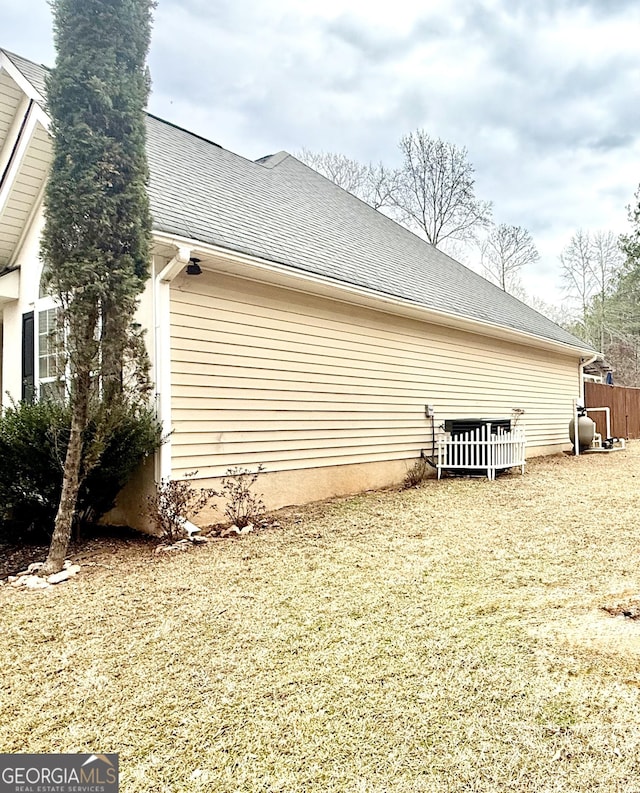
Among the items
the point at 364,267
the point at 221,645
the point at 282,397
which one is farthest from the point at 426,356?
the point at 221,645

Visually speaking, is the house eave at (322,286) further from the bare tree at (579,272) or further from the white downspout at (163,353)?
the bare tree at (579,272)

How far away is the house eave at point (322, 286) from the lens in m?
5.71

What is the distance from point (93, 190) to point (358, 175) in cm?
2141

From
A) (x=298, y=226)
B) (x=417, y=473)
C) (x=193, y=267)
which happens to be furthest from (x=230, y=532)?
(x=298, y=226)

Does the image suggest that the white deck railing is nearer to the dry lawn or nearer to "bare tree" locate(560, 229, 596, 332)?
the dry lawn

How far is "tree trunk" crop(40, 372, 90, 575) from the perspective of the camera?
451 cm

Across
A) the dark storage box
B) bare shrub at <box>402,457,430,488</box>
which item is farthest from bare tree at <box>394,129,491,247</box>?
bare shrub at <box>402,457,430,488</box>

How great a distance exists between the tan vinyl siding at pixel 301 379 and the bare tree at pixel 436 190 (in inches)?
605

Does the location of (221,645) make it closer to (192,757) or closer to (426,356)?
(192,757)

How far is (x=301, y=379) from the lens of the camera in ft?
23.6

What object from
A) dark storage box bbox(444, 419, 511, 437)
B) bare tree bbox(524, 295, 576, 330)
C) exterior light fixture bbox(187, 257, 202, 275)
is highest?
bare tree bbox(524, 295, 576, 330)

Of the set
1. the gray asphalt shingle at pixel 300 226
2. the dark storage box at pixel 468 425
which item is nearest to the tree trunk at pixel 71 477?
the gray asphalt shingle at pixel 300 226

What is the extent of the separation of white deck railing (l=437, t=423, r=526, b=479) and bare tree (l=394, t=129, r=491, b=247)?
57.2 feet

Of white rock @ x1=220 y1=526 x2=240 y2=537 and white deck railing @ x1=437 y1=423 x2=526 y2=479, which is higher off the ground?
white deck railing @ x1=437 y1=423 x2=526 y2=479
